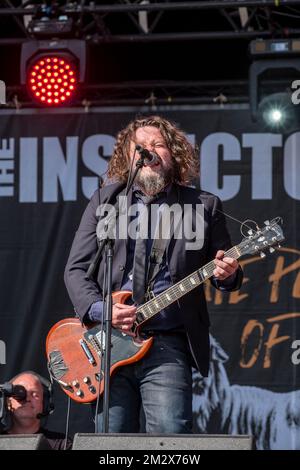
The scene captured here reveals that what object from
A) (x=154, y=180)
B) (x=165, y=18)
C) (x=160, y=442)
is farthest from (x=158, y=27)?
(x=160, y=442)

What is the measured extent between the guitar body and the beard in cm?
55

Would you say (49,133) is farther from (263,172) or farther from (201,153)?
(263,172)

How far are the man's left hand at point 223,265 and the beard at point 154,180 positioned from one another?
51cm

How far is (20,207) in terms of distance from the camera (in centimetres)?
789

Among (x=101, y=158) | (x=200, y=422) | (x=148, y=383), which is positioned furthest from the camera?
(x=101, y=158)

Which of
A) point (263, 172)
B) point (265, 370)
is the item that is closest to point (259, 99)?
point (263, 172)

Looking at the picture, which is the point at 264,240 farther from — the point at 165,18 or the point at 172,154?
the point at 165,18

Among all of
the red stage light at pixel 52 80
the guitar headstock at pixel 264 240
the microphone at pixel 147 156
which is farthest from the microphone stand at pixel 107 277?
the red stage light at pixel 52 80

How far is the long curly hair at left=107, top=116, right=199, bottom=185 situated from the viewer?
5.16 m

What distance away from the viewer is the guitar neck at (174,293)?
4.79 meters

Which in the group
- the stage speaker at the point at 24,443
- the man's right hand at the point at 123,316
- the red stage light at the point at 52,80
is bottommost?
the stage speaker at the point at 24,443

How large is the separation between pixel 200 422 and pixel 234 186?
1824 mm

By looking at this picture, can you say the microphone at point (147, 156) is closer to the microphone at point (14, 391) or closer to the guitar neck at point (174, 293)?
the guitar neck at point (174, 293)

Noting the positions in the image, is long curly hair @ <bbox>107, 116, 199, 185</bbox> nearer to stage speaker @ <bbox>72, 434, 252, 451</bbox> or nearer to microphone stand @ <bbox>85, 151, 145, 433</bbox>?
microphone stand @ <bbox>85, 151, 145, 433</bbox>
